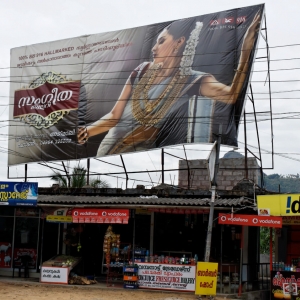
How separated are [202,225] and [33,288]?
612 centimetres

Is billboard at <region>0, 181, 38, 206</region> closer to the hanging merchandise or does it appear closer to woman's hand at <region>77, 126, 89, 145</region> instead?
the hanging merchandise

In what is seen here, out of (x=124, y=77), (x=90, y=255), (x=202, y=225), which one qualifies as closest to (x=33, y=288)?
(x=90, y=255)

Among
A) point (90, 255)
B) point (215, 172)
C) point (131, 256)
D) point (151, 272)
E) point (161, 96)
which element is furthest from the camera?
point (161, 96)

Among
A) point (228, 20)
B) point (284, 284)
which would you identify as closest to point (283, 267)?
point (284, 284)

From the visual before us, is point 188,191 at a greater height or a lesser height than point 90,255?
greater

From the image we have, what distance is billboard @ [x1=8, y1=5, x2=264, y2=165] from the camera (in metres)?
20.9

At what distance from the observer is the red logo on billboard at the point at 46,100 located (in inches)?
971

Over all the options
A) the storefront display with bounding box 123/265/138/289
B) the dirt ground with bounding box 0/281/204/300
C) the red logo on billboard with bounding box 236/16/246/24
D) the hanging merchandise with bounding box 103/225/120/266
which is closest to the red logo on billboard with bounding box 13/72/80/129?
the red logo on billboard with bounding box 236/16/246/24

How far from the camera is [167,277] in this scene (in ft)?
56.4

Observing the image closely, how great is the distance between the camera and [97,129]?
2362cm

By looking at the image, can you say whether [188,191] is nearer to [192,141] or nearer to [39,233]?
[192,141]

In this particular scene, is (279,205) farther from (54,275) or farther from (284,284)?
(54,275)

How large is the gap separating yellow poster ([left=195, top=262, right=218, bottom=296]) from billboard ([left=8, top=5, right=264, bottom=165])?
5.97m

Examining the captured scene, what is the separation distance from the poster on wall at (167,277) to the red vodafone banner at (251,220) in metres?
2.12
